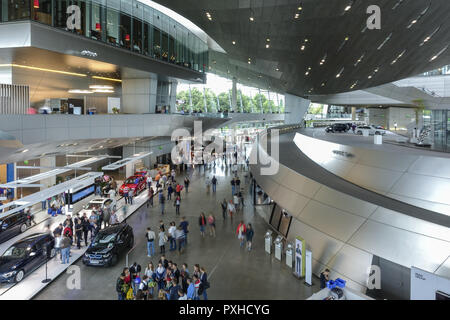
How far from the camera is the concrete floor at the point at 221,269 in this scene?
997 cm

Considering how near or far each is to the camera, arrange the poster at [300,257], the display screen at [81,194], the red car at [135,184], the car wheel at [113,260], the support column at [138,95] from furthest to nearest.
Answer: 1. the support column at [138,95]
2. the red car at [135,184]
3. the display screen at [81,194]
4. the car wheel at [113,260]
5. the poster at [300,257]

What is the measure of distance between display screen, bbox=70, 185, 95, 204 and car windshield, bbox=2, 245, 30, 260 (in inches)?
291

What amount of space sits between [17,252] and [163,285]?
19.6 feet

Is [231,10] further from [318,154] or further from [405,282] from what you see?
[405,282]

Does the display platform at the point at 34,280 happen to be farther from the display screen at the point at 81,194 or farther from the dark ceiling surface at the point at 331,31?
the dark ceiling surface at the point at 331,31

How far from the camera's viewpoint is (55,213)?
1842 centimetres

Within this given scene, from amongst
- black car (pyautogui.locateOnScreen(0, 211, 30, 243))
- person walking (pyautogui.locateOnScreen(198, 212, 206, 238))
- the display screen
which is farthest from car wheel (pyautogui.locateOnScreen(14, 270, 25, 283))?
the display screen

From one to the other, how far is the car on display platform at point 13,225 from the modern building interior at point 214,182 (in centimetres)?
6

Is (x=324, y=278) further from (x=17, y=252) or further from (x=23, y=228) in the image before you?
(x=23, y=228)

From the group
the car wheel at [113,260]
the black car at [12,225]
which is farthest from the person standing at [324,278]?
the black car at [12,225]

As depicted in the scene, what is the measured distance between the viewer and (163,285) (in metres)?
10.2

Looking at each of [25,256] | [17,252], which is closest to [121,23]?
[17,252]

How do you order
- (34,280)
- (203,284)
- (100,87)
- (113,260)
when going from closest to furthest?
1. (203,284)
2. (34,280)
3. (113,260)
4. (100,87)

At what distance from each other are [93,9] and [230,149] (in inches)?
1160
